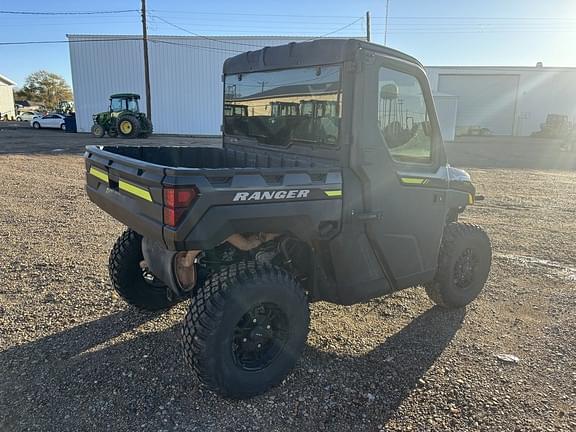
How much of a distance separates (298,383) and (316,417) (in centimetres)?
36

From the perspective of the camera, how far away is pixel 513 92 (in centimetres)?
3997

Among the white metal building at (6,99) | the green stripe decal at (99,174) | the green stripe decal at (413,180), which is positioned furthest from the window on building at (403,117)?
the white metal building at (6,99)

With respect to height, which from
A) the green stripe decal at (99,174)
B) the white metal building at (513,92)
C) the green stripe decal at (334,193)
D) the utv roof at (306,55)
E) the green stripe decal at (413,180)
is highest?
the white metal building at (513,92)

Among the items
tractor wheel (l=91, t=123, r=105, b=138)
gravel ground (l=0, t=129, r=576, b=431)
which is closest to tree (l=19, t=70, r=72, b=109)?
tractor wheel (l=91, t=123, r=105, b=138)

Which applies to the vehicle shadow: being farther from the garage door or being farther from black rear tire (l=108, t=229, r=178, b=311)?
the garage door

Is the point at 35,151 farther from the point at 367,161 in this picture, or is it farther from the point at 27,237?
the point at 367,161

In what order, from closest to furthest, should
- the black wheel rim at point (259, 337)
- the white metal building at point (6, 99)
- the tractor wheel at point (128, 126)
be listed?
the black wheel rim at point (259, 337), the tractor wheel at point (128, 126), the white metal building at point (6, 99)

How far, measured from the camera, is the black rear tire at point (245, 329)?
2752 mm

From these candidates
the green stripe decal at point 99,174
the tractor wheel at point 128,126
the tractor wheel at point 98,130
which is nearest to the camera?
the green stripe decal at point 99,174

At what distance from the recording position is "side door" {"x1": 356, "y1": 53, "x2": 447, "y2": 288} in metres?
3.15

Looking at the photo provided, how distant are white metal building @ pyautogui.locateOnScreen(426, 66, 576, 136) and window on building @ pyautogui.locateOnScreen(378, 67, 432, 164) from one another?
39116mm

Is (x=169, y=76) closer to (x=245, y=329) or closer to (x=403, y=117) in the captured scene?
(x=403, y=117)

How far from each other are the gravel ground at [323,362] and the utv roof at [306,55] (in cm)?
214

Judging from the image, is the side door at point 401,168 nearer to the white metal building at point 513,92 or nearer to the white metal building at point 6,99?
the white metal building at point 513,92
